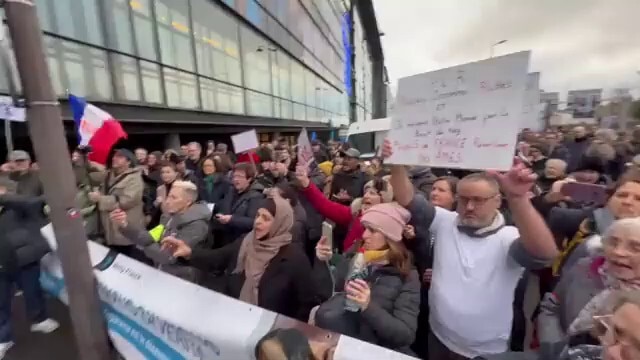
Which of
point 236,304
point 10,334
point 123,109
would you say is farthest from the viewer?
point 123,109

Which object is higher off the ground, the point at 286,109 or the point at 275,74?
the point at 275,74

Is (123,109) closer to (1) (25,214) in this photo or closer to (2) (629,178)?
(1) (25,214)

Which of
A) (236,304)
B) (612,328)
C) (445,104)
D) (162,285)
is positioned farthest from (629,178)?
(162,285)

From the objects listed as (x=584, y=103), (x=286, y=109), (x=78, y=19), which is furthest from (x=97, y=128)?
(x=584, y=103)

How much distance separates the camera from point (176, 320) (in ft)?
6.20

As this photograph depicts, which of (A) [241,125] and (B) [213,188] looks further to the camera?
(A) [241,125]

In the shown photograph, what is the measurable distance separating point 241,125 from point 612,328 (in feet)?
51.0

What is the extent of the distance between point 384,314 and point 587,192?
1.90 meters

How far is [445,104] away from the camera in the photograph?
1.96 meters

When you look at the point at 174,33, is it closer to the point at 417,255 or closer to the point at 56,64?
the point at 56,64

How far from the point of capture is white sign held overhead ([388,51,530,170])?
1.66 m

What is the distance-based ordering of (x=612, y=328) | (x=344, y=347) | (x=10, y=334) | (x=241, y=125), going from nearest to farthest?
(x=612, y=328), (x=344, y=347), (x=10, y=334), (x=241, y=125)

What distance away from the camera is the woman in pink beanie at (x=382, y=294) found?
5.96 feet

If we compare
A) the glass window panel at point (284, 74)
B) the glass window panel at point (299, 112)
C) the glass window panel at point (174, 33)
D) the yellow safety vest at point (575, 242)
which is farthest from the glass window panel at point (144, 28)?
the glass window panel at point (299, 112)
